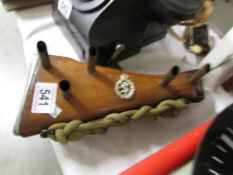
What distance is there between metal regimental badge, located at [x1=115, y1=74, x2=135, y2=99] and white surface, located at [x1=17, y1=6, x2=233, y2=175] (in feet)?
0.26

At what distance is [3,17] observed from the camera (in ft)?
3.63

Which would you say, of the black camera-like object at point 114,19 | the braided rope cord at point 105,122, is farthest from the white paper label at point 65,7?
the braided rope cord at point 105,122

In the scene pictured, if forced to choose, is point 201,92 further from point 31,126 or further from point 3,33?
point 3,33

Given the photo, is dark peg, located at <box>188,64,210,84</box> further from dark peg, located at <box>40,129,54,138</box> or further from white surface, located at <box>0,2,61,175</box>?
white surface, located at <box>0,2,61,175</box>

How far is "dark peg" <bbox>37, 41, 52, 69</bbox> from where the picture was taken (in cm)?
45

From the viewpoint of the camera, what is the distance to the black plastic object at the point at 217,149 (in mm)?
339

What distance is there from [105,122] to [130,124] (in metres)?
0.09

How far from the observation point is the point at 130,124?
561mm

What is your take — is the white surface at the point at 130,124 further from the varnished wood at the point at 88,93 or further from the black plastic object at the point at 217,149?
the black plastic object at the point at 217,149

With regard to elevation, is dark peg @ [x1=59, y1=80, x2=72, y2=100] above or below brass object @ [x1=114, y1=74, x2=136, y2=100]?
above

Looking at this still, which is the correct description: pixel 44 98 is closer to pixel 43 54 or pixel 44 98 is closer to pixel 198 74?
pixel 43 54

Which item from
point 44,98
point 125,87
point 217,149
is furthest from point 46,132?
point 217,149

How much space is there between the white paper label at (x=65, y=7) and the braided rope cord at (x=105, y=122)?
0.22m

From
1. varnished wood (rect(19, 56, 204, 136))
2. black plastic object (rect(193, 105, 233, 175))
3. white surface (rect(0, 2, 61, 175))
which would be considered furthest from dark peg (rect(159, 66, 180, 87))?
white surface (rect(0, 2, 61, 175))
